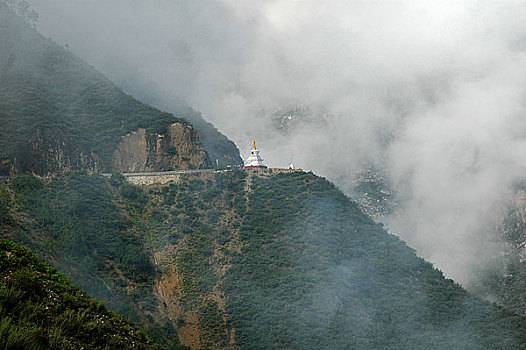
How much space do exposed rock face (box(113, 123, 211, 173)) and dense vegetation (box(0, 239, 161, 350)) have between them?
34.0 m

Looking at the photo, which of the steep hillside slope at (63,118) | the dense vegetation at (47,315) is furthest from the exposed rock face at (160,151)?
the dense vegetation at (47,315)

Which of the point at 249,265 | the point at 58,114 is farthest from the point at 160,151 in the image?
the point at 249,265

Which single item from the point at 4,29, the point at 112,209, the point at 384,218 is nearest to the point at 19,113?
the point at 112,209

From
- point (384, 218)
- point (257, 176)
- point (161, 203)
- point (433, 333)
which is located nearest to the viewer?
point (433, 333)

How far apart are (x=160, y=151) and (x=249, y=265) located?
15.5 meters

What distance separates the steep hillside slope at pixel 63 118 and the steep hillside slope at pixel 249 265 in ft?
9.30

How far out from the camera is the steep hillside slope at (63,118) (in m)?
45.4

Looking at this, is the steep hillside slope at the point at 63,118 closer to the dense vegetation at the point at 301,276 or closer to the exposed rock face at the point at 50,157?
the exposed rock face at the point at 50,157

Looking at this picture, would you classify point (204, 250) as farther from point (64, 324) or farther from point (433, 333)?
point (64, 324)

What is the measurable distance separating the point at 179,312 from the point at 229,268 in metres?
6.05

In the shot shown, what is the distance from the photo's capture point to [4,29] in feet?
192

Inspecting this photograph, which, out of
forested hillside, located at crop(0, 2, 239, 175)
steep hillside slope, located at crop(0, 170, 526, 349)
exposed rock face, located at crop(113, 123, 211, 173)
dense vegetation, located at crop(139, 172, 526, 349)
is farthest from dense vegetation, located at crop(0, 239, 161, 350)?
exposed rock face, located at crop(113, 123, 211, 173)

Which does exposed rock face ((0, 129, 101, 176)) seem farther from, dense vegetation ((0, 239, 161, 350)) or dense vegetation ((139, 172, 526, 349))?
dense vegetation ((0, 239, 161, 350))

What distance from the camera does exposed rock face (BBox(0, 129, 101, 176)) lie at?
4366 cm
